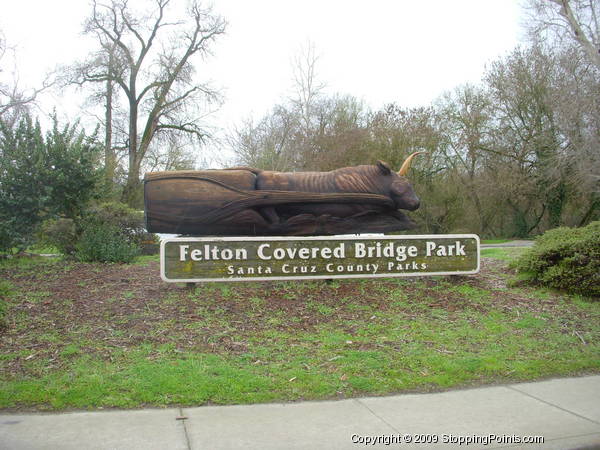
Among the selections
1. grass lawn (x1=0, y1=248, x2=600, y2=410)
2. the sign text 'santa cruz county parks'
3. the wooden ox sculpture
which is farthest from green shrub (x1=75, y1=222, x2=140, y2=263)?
the sign text 'santa cruz county parks'

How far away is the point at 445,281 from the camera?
9.55 m

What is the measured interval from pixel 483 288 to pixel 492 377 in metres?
3.76

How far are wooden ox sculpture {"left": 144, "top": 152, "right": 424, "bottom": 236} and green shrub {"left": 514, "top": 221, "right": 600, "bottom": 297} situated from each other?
2357mm

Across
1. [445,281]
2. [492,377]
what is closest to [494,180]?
[445,281]

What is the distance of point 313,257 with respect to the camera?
344 inches

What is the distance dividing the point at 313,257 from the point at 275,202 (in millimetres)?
1205

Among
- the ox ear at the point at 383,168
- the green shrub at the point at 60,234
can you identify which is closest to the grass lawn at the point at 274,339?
the ox ear at the point at 383,168

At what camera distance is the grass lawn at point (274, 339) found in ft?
16.7

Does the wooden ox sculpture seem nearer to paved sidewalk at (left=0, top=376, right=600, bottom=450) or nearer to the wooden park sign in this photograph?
the wooden park sign

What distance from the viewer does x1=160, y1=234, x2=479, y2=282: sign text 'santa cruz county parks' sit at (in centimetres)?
827

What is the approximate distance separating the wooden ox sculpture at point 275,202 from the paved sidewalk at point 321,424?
185 inches

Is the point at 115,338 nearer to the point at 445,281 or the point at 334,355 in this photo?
the point at 334,355

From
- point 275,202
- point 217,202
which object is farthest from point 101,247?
point 275,202

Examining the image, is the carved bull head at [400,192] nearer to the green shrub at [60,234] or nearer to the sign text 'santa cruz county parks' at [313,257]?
the sign text 'santa cruz county parks' at [313,257]
